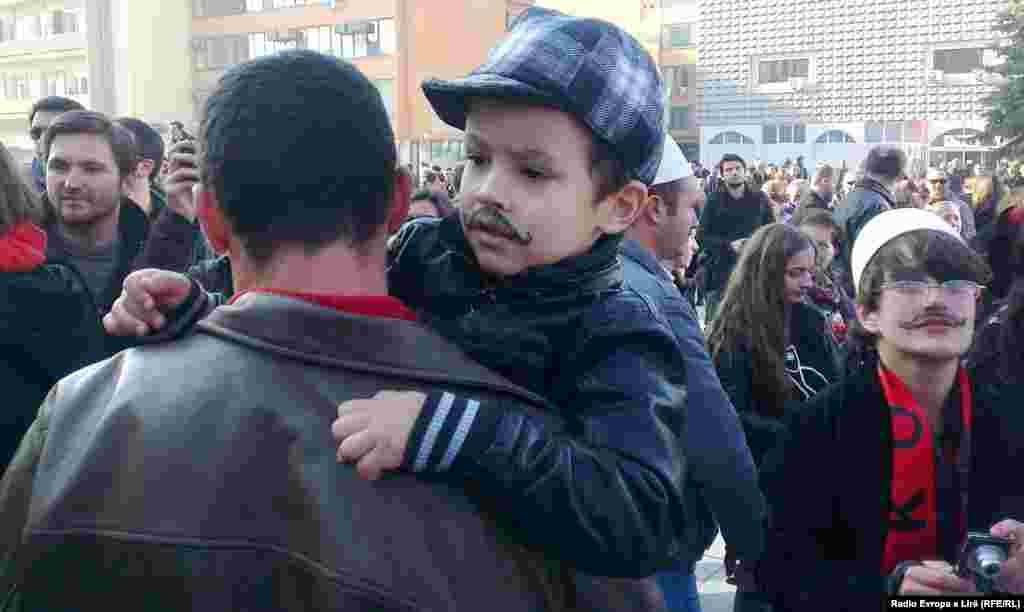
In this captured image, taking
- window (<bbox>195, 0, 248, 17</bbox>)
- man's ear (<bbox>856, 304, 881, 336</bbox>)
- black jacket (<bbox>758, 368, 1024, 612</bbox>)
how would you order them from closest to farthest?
black jacket (<bbox>758, 368, 1024, 612</bbox>)
man's ear (<bbox>856, 304, 881, 336</bbox>)
window (<bbox>195, 0, 248, 17</bbox>)

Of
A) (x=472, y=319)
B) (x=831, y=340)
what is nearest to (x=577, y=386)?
(x=472, y=319)

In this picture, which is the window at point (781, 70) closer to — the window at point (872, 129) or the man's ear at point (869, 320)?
the window at point (872, 129)

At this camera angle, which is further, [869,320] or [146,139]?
[146,139]

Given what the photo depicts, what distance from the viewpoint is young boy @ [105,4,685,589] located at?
1.30 metres

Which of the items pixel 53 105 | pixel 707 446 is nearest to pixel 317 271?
pixel 707 446

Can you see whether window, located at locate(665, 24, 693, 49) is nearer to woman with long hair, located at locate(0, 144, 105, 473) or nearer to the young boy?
woman with long hair, located at locate(0, 144, 105, 473)

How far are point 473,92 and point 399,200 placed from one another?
9.6 inches

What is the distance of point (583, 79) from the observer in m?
1.56

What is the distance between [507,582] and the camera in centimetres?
128

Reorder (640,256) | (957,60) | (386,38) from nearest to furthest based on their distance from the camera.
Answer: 1. (640,256)
2. (386,38)
3. (957,60)

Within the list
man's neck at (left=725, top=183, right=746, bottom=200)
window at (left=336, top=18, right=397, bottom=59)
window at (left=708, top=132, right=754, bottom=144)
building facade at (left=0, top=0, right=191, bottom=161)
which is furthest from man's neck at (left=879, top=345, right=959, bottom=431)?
window at (left=708, top=132, right=754, bottom=144)

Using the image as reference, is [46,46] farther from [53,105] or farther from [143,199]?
[143,199]

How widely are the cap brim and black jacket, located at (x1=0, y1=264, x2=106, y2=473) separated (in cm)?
183

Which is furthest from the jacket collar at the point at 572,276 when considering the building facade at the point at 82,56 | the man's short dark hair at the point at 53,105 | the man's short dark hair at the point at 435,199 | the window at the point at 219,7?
the window at the point at 219,7
